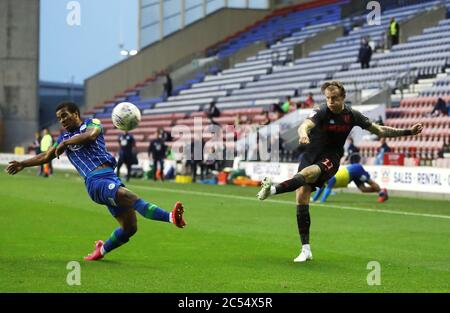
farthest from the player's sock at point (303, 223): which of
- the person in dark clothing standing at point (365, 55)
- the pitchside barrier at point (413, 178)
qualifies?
the person in dark clothing standing at point (365, 55)

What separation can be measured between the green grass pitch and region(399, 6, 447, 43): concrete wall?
21674 millimetres

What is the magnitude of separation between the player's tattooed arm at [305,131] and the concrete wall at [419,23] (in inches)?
1318

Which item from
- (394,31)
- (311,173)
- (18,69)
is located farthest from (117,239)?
(18,69)

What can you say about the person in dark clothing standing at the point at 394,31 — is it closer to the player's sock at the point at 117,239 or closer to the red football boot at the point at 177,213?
the player's sock at the point at 117,239

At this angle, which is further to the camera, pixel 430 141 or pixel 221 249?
pixel 430 141

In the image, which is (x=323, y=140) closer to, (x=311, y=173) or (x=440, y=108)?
(x=311, y=173)

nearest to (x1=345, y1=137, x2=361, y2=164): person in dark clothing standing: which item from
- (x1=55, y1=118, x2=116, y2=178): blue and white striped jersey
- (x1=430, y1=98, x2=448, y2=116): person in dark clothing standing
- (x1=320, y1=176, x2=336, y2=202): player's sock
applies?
(x1=430, y1=98, x2=448, y2=116): person in dark clothing standing

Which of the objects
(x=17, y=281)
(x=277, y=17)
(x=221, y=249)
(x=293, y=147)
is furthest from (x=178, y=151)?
(x=17, y=281)

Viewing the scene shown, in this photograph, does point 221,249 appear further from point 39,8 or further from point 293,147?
point 39,8

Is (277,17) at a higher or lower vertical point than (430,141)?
higher

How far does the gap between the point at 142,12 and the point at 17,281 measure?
5334cm

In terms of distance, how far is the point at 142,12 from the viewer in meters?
62.0

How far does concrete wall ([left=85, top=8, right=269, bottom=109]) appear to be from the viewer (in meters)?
60.1

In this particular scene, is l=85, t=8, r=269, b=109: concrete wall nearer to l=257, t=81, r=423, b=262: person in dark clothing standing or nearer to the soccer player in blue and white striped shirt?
l=257, t=81, r=423, b=262: person in dark clothing standing
